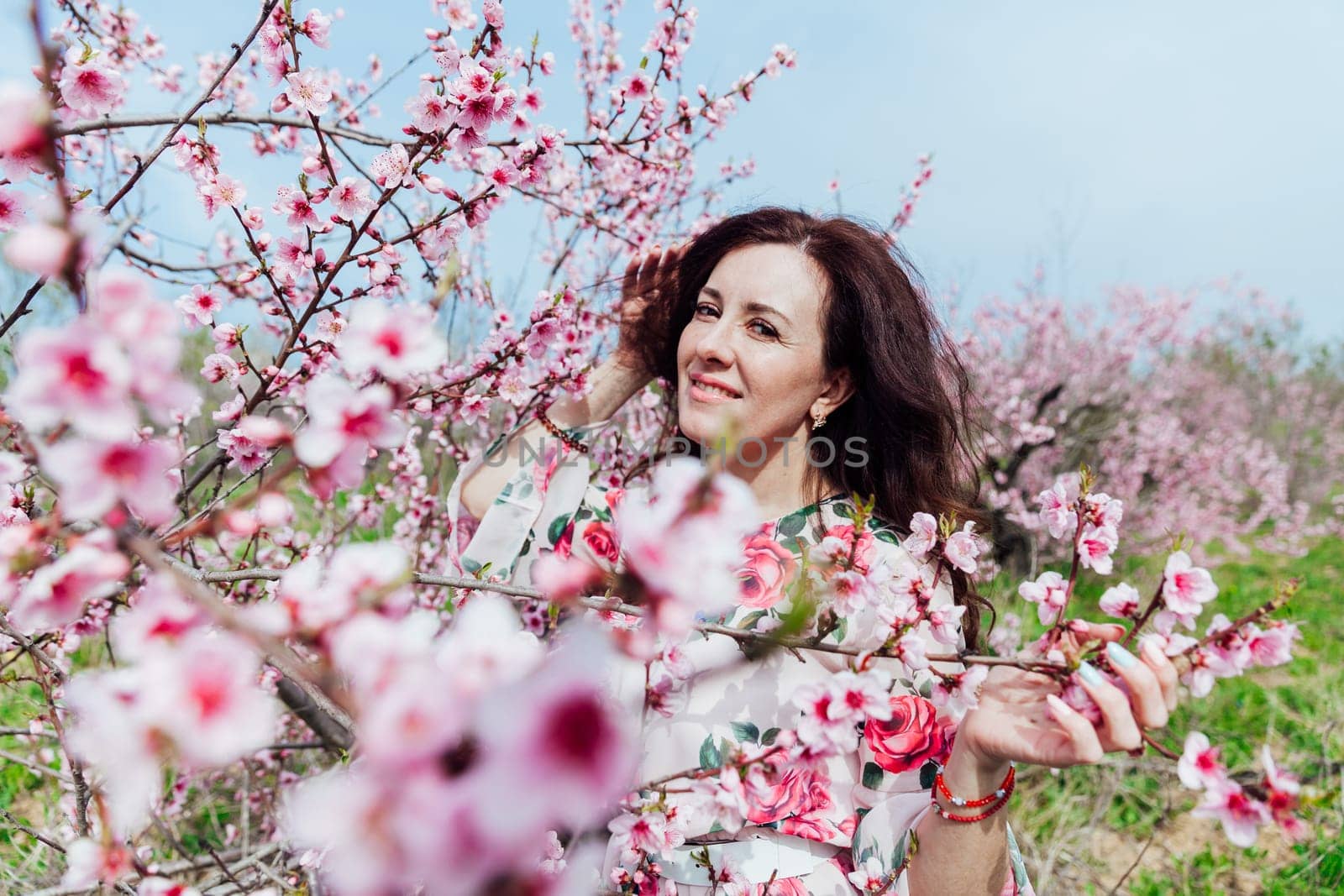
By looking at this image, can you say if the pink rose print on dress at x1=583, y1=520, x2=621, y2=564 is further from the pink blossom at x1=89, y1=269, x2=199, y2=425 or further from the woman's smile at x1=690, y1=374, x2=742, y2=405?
the pink blossom at x1=89, y1=269, x2=199, y2=425

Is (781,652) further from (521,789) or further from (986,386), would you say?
(986,386)

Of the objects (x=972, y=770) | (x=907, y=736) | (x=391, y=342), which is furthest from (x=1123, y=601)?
(x=391, y=342)

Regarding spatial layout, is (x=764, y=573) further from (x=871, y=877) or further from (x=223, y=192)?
(x=223, y=192)

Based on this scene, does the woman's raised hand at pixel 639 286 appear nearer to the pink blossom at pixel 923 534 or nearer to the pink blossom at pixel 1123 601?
the pink blossom at pixel 923 534

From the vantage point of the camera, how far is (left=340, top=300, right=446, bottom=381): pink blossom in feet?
1.85

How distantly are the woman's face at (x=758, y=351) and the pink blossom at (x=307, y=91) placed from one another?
3.78ft

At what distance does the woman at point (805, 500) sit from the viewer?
4.67 feet

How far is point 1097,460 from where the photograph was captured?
7.77 meters

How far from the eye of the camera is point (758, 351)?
2.12 m

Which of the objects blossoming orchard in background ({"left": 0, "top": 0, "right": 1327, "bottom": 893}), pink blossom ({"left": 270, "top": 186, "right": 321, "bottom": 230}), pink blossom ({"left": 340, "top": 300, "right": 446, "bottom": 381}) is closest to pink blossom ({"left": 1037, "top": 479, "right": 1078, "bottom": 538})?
blossoming orchard in background ({"left": 0, "top": 0, "right": 1327, "bottom": 893})

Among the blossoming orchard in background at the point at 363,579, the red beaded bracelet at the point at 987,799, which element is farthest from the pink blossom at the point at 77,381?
the red beaded bracelet at the point at 987,799

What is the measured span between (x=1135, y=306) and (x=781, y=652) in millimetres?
10357

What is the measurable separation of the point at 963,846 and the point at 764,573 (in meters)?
0.85

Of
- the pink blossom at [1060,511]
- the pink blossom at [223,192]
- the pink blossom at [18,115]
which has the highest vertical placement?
the pink blossom at [223,192]
